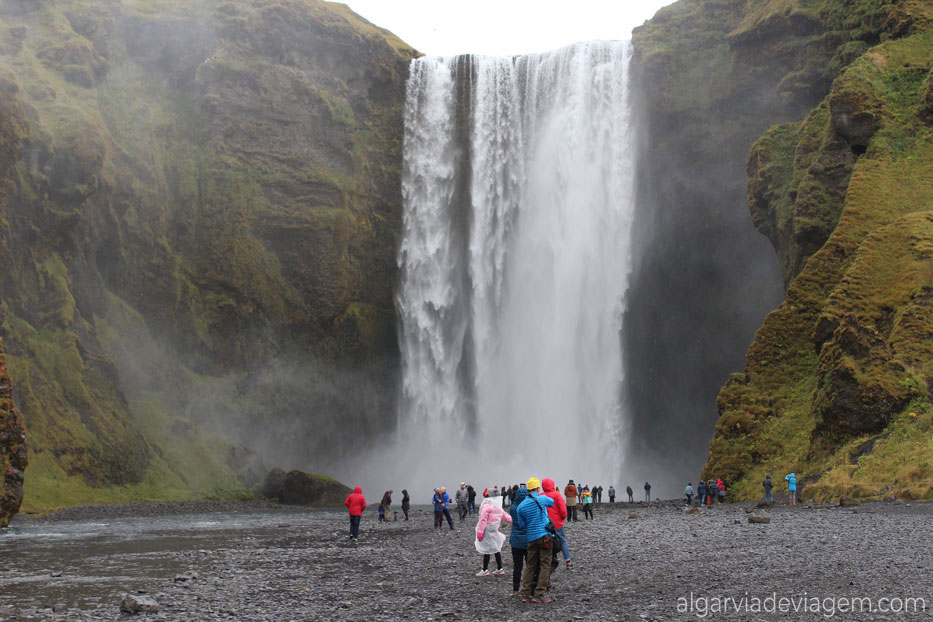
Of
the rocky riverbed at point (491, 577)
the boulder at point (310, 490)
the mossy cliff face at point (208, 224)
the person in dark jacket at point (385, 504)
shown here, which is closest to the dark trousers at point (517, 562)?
the rocky riverbed at point (491, 577)

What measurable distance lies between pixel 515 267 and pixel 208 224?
2001 cm

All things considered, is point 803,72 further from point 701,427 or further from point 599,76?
point 701,427

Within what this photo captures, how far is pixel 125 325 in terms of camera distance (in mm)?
46812

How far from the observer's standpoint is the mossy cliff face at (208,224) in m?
43.4

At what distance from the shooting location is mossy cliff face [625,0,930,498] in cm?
3180

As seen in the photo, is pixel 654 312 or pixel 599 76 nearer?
pixel 654 312

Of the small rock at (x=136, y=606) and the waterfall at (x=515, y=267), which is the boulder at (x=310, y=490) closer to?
the waterfall at (x=515, y=267)

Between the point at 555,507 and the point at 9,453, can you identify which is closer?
the point at 555,507

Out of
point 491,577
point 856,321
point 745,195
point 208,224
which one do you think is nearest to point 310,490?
point 208,224

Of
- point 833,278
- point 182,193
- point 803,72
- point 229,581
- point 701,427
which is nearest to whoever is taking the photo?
point 229,581

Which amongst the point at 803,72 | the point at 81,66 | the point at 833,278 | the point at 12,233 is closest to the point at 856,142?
the point at 833,278

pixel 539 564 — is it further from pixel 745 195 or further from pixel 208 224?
pixel 208 224

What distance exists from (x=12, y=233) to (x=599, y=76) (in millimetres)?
35977

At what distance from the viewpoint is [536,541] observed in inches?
413
